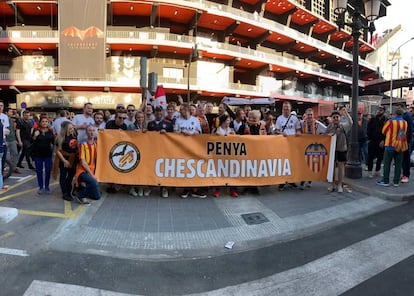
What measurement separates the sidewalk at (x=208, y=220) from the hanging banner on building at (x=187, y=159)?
407mm

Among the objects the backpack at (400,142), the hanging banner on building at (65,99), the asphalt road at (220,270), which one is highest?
the hanging banner on building at (65,99)

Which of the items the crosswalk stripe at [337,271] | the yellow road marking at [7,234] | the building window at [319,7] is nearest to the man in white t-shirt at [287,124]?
the crosswalk stripe at [337,271]

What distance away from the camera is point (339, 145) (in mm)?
6895

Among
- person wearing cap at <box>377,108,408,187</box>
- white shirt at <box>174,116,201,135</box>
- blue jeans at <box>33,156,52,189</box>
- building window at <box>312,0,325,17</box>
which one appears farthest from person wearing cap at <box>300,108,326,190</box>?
building window at <box>312,0,325,17</box>

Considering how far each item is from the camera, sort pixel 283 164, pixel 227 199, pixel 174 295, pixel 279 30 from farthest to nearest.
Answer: pixel 279 30 → pixel 283 164 → pixel 227 199 → pixel 174 295

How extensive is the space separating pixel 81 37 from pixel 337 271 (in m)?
26.6

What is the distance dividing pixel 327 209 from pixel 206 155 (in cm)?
266

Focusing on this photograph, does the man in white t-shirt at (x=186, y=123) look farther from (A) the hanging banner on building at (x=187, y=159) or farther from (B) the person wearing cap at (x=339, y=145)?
(B) the person wearing cap at (x=339, y=145)

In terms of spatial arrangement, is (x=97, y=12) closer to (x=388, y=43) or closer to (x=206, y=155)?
(x=206, y=155)

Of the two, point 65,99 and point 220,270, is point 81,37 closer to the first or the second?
point 65,99

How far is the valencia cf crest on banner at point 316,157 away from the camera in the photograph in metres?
6.94

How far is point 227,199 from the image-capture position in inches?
245


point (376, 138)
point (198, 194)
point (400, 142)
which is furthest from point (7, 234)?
point (376, 138)

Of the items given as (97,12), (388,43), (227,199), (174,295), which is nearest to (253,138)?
(227,199)
